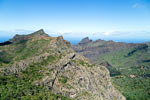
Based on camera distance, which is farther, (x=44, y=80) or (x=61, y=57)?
(x=61, y=57)

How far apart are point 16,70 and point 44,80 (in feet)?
35.3

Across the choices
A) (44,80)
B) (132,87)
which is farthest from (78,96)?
(132,87)

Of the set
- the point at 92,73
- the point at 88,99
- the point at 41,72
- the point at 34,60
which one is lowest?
the point at 88,99

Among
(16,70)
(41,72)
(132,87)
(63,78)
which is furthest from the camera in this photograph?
(132,87)

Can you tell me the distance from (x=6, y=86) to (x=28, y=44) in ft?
127

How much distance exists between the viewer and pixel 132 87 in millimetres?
117375

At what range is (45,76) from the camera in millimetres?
49094

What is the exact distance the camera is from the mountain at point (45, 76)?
38750 millimetres

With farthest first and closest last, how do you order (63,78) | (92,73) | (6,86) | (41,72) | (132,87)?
1. (132,87)
2. (92,73)
3. (63,78)
4. (41,72)
5. (6,86)

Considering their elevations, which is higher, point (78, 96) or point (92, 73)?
point (92, 73)

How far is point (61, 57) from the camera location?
200 ft

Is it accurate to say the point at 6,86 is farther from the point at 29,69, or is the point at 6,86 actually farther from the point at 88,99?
the point at 88,99

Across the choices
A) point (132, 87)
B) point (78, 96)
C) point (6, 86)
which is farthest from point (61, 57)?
point (132, 87)

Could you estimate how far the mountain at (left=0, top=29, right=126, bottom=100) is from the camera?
38750 millimetres
